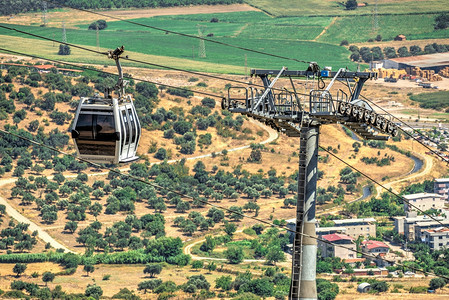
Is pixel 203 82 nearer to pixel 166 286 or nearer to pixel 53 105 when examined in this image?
pixel 53 105

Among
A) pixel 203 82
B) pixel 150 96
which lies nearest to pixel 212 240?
pixel 150 96

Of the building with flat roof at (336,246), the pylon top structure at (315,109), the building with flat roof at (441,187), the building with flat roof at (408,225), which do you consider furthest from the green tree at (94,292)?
the building with flat roof at (441,187)

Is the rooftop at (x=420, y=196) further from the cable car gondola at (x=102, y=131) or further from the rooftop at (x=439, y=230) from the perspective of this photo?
the cable car gondola at (x=102, y=131)

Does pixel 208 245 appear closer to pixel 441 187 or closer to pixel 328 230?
pixel 328 230

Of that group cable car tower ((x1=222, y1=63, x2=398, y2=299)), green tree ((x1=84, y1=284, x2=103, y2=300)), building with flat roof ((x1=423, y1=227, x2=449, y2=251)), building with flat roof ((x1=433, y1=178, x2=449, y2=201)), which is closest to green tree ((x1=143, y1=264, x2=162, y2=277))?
green tree ((x1=84, y1=284, x2=103, y2=300))

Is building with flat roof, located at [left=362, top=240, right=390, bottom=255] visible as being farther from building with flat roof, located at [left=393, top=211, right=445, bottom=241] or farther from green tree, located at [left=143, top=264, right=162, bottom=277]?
green tree, located at [left=143, top=264, right=162, bottom=277]

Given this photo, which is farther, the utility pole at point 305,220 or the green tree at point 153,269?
the green tree at point 153,269
